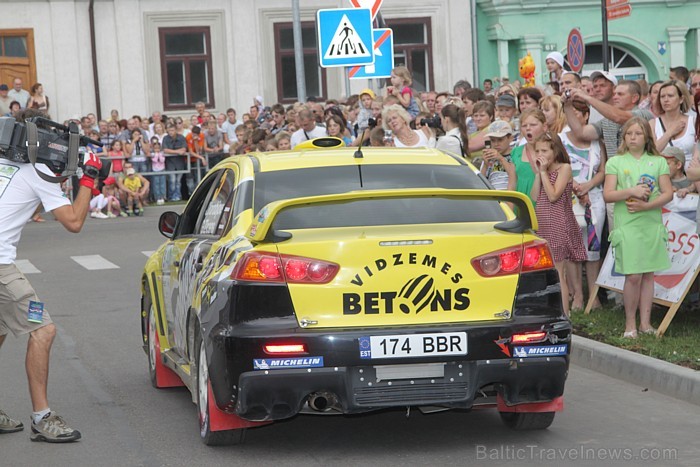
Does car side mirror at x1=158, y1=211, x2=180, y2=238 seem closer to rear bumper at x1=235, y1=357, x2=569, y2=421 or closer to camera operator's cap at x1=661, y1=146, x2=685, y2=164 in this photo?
rear bumper at x1=235, y1=357, x2=569, y2=421

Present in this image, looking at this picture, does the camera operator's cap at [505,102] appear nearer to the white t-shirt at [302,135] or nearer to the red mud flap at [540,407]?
the white t-shirt at [302,135]

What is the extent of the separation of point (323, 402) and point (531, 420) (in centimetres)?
132

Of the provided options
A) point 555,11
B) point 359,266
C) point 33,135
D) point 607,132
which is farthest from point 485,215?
point 555,11

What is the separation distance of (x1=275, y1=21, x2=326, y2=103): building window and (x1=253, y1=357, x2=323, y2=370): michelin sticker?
31.3m

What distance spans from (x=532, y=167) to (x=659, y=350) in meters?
2.70

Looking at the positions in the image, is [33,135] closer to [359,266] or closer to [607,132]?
[359,266]

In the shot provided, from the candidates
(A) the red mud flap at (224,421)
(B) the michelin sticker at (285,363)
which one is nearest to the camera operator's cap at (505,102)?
(A) the red mud flap at (224,421)

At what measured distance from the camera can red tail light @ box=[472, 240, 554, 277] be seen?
728cm

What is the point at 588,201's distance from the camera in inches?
490

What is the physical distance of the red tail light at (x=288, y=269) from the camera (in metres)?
7.13

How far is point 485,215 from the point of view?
7621 mm

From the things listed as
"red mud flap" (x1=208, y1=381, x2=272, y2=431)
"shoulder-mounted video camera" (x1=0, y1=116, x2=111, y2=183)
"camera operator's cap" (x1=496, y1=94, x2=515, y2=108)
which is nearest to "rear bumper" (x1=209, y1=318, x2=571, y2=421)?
"red mud flap" (x1=208, y1=381, x2=272, y2=431)

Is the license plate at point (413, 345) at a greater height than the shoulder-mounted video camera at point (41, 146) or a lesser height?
lesser

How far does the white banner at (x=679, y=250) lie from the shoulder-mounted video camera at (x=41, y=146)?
494 cm
